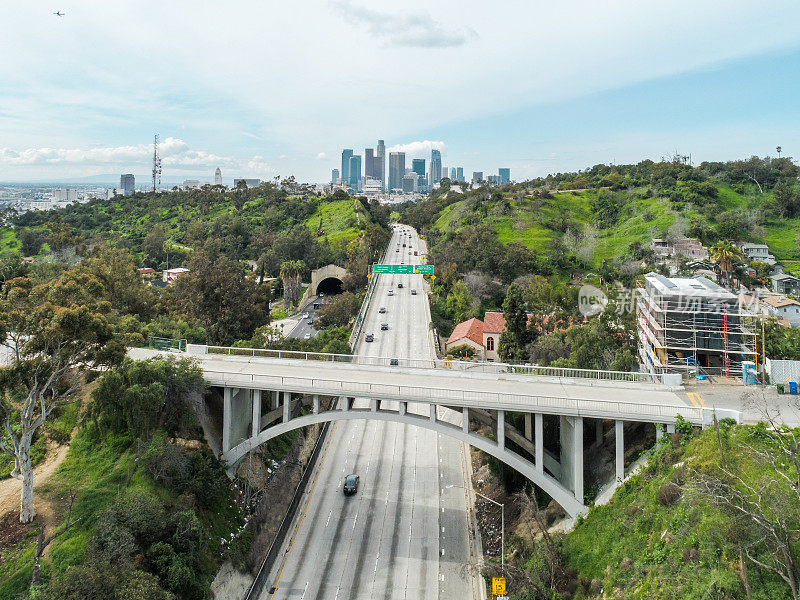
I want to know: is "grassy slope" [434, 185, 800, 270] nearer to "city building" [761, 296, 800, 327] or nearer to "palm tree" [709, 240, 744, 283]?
"palm tree" [709, 240, 744, 283]

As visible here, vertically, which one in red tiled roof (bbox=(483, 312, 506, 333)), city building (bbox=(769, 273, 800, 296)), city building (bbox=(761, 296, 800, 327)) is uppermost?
city building (bbox=(769, 273, 800, 296))

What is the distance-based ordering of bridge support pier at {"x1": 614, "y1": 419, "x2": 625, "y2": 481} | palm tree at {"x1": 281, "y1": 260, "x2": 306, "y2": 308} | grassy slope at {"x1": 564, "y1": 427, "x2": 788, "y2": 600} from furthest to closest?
1. palm tree at {"x1": 281, "y1": 260, "x2": 306, "y2": 308}
2. bridge support pier at {"x1": 614, "y1": 419, "x2": 625, "y2": 481}
3. grassy slope at {"x1": 564, "y1": 427, "x2": 788, "y2": 600}

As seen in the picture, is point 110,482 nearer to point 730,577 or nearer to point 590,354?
point 730,577

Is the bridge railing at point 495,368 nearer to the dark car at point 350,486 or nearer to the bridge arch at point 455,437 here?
the bridge arch at point 455,437

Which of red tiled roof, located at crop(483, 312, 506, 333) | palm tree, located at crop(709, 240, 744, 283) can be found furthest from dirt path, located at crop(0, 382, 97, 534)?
palm tree, located at crop(709, 240, 744, 283)

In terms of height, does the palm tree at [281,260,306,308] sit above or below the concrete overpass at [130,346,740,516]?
above

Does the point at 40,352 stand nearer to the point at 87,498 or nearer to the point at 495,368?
the point at 87,498
